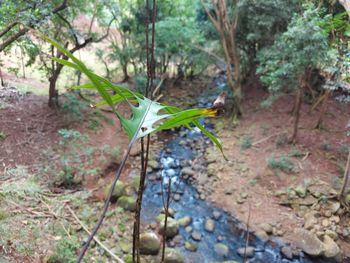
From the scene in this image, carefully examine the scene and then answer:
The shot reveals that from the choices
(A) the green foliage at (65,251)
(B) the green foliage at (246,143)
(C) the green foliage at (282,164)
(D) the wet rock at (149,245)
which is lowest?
(D) the wet rock at (149,245)

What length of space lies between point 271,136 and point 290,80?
1.62 meters

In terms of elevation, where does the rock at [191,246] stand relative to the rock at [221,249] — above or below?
above

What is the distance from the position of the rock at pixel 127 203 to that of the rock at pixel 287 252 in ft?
8.55

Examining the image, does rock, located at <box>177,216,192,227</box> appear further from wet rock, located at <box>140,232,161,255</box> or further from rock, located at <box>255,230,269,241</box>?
rock, located at <box>255,230,269,241</box>

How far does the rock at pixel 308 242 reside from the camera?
4086 millimetres

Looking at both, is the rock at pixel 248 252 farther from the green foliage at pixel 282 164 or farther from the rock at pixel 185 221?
the green foliage at pixel 282 164

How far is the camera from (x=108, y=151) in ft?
19.1

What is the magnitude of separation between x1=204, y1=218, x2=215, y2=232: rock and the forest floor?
0.52m

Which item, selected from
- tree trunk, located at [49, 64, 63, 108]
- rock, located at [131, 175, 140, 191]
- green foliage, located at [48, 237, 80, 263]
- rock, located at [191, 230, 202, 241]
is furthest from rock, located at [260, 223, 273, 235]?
tree trunk, located at [49, 64, 63, 108]

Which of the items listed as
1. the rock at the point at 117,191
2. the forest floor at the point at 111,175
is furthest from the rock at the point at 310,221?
the rock at the point at 117,191

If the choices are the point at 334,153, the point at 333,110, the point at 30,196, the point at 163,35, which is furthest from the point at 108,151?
the point at 333,110

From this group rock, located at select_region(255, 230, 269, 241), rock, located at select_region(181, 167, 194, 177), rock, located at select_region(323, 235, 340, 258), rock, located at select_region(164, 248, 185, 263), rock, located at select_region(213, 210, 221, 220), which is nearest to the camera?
rock, located at select_region(164, 248, 185, 263)

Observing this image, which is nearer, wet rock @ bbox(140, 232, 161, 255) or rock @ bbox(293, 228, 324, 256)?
wet rock @ bbox(140, 232, 161, 255)

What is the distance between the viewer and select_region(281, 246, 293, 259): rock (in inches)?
161
